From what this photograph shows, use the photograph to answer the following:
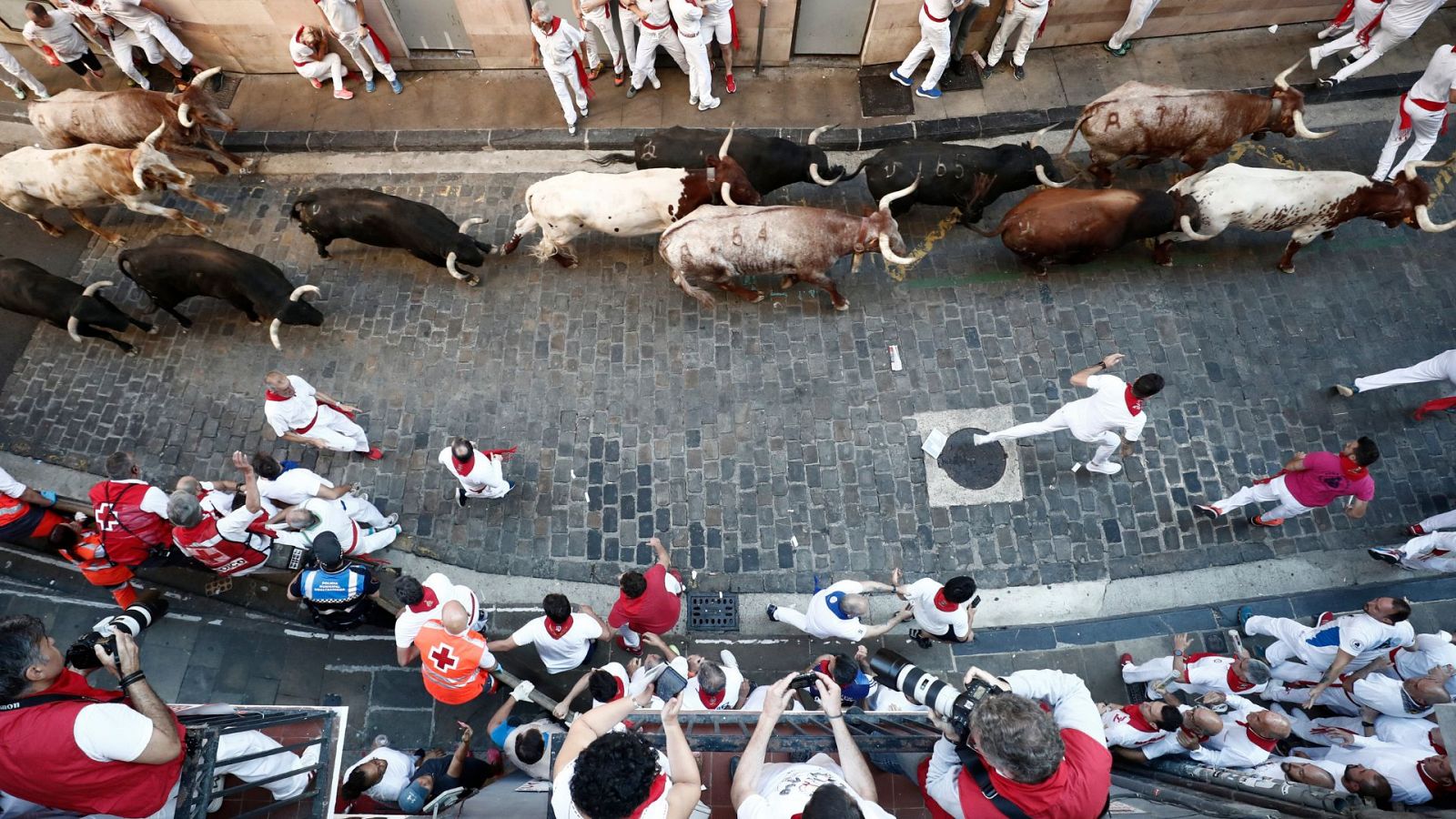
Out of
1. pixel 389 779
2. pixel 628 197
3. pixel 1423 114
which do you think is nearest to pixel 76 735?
pixel 389 779

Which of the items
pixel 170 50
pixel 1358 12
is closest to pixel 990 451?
pixel 1358 12

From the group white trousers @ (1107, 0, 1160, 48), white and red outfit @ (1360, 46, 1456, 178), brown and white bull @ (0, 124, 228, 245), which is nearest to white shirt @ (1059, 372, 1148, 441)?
white and red outfit @ (1360, 46, 1456, 178)

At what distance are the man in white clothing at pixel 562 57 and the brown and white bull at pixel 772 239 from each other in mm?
3002

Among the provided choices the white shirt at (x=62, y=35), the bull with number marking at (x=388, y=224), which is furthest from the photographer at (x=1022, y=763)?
the white shirt at (x=62, y=35)

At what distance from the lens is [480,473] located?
21.9ft

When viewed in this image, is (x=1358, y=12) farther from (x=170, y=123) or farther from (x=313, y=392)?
(x=170, y=123)

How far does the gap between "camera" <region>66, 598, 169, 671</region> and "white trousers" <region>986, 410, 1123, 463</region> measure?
6.97 meters

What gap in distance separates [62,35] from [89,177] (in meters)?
2.99

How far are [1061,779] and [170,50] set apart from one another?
13.5 metres

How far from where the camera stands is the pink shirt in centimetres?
630

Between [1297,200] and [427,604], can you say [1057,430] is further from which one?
[427,604]

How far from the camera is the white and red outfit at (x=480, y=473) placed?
6566 millimetres

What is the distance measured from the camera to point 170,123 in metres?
9.49

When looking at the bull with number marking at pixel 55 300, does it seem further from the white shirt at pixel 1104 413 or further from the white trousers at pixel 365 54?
the white shirt at pixel 1104 413
